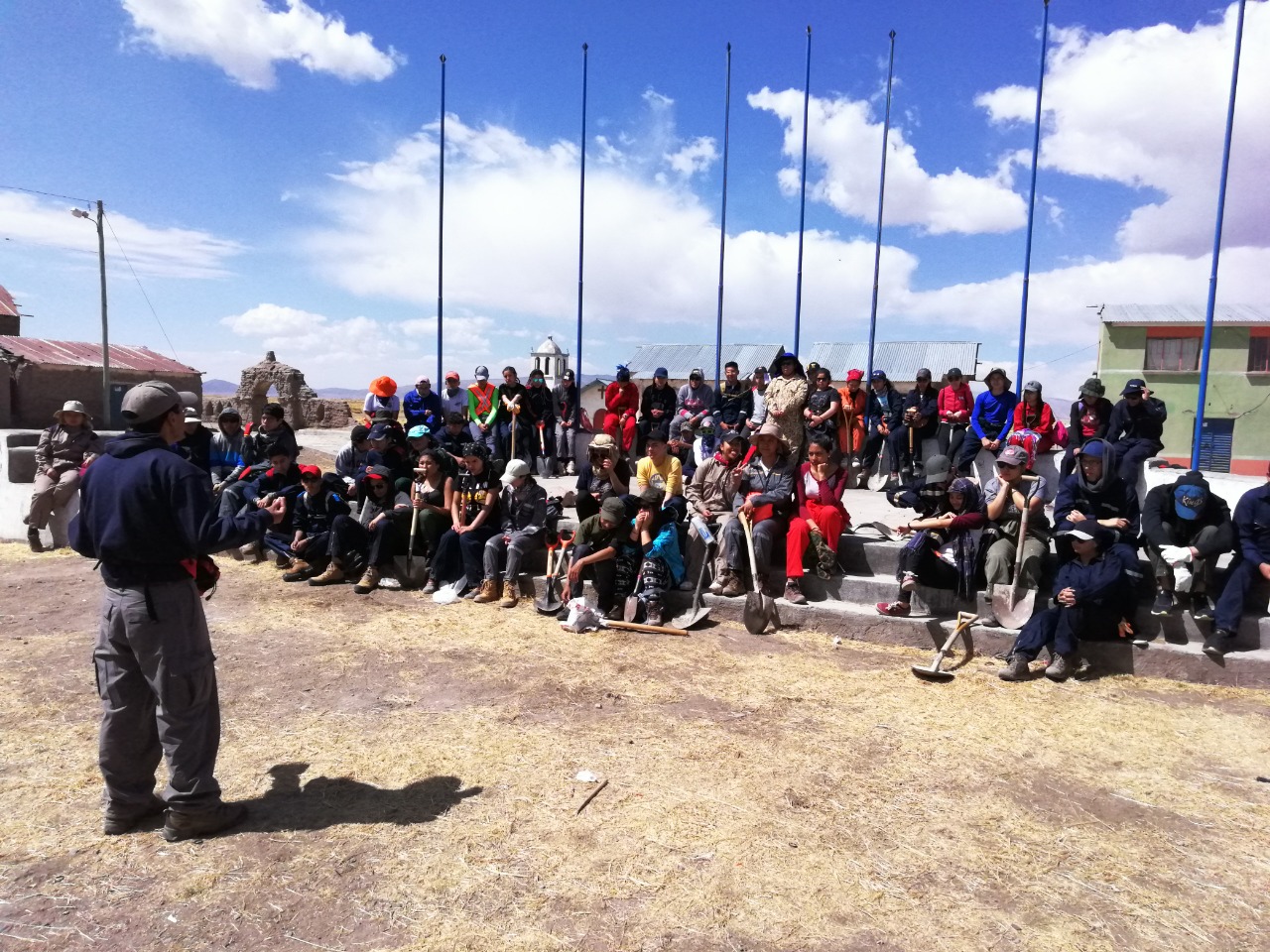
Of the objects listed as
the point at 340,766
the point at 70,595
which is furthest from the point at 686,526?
the point at 70,595

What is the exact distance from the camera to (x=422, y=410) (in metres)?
10.2

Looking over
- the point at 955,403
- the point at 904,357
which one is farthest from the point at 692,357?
the point at 955,403

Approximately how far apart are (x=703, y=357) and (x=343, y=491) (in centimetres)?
3774

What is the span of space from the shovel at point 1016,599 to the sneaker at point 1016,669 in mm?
507

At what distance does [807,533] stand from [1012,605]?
1.62 meters

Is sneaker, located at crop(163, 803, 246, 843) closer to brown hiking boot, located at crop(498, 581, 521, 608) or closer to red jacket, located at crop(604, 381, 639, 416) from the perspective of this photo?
brown hiking boot, located at crop(498, 581, 521, 608)

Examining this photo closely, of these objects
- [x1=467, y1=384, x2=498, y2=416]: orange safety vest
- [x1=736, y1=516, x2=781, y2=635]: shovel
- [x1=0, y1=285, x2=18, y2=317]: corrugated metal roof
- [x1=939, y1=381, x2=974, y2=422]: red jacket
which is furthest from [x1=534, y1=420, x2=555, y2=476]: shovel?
[x1=0, y1=285, x2=18, y2=317]: corrugated metal roof

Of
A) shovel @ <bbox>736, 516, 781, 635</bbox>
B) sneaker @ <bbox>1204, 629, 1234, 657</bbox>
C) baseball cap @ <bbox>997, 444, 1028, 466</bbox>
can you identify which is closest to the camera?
sneaker @ <bbox>1204, 629, 1234, 657</bbox>

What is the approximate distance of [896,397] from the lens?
9930 millimetres

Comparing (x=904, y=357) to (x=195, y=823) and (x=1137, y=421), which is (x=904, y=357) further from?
(x=195, y=823)

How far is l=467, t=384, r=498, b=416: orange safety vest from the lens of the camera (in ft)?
35.7

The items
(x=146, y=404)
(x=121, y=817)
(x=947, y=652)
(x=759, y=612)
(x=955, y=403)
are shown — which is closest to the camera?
Answer: (x=146, y=404)

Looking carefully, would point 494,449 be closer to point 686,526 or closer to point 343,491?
point 343,491

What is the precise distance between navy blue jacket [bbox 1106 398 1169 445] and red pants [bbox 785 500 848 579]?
326 cm
